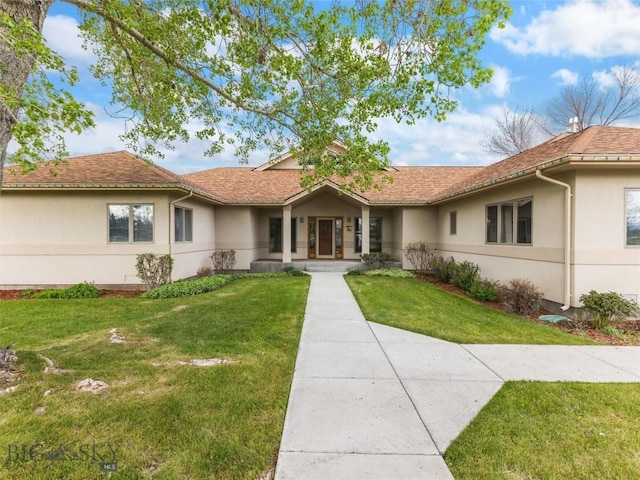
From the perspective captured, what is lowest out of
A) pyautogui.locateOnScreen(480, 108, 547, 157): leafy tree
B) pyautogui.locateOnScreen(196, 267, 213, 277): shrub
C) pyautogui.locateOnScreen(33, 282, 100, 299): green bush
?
pyautogui.locateOnScreen(33, 282, 100, 299): green bush

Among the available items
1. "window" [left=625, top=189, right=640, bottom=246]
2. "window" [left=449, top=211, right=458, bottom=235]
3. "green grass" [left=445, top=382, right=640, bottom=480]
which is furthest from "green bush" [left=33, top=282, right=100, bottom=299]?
"window" [left=625, top=189, right=640, bottom=246]

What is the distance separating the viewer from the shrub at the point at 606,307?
662 centimetres

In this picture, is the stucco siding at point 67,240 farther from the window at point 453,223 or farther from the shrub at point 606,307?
the shrub at point 606,307

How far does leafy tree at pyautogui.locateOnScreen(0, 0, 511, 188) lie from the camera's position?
5.70m

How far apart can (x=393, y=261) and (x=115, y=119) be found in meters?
11.6

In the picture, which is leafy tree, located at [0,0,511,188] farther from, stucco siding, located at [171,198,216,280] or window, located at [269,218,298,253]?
window, located at [269,218,298,253]

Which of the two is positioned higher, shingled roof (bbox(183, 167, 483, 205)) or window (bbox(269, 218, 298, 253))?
shingled roof (bbox(183, 167, 483, 205))

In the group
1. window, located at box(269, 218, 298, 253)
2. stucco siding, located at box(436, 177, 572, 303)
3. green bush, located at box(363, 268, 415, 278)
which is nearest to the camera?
stucco siding, located at box(436, 177, 572, 303)

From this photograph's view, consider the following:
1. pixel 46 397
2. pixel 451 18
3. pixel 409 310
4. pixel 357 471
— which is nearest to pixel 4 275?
pixel 46 397

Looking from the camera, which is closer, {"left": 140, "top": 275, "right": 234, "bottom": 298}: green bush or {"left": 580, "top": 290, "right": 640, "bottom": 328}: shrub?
{"left": 580, "top": 290, "right": 640, "bottom": 328}: shrub

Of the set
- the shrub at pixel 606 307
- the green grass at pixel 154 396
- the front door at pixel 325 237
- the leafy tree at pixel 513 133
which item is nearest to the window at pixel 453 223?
the front door at pixel 325 237

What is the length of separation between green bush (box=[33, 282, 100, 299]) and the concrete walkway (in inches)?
292

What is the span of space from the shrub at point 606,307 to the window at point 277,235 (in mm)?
→ 12174

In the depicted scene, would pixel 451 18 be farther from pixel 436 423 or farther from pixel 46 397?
pixel 46 397
